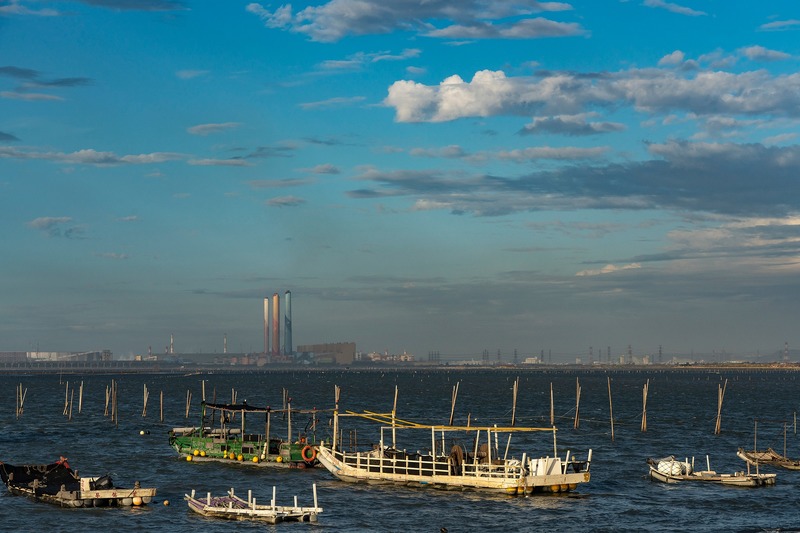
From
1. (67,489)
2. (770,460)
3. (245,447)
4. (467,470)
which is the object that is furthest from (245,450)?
(770,460)

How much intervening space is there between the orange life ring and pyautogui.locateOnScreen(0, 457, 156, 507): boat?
16237 millimetres

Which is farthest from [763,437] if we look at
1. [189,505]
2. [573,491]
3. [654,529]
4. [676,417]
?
[189,505]

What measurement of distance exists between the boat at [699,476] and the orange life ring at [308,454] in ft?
74.2

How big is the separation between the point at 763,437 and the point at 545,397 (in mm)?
94676

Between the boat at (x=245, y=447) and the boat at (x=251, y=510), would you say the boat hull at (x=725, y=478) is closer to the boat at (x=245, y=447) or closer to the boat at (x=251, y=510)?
the boat at (x=245, y=447)

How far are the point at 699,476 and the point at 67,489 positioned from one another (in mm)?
36847

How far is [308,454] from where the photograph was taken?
69625mm

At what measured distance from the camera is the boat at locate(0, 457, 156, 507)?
2080 inches

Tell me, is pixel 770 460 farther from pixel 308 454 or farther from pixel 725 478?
pixel 308 454

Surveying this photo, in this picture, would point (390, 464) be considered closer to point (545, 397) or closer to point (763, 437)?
point (763, 437)

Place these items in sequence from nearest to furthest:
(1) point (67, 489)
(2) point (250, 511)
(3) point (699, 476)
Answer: (2) point (250, 511) → (1) point (67, 489) → (3) point (699, 476)

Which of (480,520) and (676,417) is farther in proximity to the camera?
(676,417)

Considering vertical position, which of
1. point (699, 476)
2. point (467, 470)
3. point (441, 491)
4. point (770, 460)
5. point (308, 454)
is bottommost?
point (441, 491)

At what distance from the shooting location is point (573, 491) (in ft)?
192
